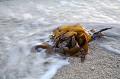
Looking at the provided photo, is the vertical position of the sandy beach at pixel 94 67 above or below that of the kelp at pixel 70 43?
below

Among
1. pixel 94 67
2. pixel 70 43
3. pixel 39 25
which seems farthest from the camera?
pixel 39 25

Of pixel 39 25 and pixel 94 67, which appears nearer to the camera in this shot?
pixel 94 67

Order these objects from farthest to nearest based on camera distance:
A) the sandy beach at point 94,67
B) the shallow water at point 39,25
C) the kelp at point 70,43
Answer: the kelp at point 70,43 → the shallow water at point 39,25 → the sandy beach at point 94,67

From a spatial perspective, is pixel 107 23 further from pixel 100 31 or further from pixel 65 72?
pixel 65 72

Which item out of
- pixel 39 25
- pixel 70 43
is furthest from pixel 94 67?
pixel 39 25

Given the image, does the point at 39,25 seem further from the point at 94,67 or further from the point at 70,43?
the point at 94,67
